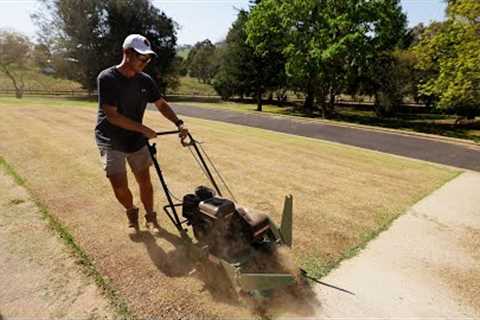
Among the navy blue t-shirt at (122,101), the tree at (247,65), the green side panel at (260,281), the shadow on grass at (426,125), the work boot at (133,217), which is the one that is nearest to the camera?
the green side panel at (260,281)

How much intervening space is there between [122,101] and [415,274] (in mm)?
3420

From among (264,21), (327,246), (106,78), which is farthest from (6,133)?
(264,21)

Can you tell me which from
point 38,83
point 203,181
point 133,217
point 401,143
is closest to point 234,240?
point 133,217

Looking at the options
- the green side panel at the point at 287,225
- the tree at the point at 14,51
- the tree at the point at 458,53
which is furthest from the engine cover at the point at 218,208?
the tree at the point at 14,51

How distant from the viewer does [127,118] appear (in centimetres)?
306

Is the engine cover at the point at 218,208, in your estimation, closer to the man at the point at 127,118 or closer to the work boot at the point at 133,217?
the man at the point at 127,118

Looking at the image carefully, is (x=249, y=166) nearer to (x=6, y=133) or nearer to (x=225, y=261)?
(x=225, y=261)

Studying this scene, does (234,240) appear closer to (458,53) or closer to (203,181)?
(203,181)

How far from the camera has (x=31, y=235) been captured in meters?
3.60

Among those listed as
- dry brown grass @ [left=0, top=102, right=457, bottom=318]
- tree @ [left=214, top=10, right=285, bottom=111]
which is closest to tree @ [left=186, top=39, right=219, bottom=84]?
tree @ [left=214, top=10, right=285, bottom=111]

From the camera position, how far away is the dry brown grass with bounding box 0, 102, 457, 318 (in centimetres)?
295

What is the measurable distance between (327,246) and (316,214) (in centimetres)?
92

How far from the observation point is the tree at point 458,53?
13.7 meters

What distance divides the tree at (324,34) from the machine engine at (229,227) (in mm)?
18198
